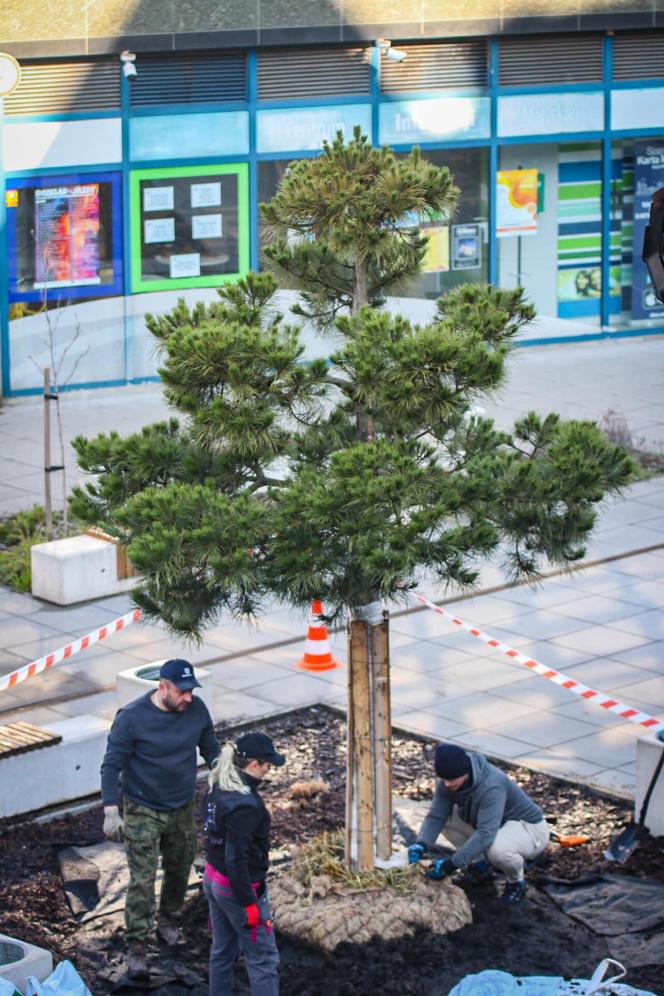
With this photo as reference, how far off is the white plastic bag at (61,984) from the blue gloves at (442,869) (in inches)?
78.9

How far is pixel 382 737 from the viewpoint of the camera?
8.38m

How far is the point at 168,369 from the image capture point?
7.60 m

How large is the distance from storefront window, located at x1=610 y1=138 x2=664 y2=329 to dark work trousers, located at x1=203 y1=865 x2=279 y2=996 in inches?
716

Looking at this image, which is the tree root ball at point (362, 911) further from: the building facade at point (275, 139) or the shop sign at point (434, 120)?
the shop sign at point (434, 120)

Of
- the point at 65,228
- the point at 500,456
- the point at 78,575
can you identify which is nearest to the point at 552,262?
the point at 65,228

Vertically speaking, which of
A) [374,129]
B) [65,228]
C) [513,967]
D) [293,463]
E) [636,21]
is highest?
[636,21]

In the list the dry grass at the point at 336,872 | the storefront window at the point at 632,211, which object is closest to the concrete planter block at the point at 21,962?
the dry grass at the point at 336,872

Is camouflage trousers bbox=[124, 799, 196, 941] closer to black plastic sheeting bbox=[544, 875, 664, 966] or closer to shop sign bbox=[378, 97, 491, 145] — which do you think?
black plastic sheeting bbox=[544, 875, 664, 966]

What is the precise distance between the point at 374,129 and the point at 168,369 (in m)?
15.1

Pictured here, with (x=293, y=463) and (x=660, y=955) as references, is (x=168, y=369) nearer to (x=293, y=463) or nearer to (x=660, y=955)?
(x=293, y=463)

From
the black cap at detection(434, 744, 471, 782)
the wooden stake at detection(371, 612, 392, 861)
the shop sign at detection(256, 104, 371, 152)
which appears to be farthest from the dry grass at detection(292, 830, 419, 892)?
the shop sign at detection(256, 104, 371, 152)

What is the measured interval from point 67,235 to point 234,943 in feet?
46.6

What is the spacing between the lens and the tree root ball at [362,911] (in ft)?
26.0

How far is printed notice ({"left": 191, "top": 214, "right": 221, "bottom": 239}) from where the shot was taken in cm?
2108
